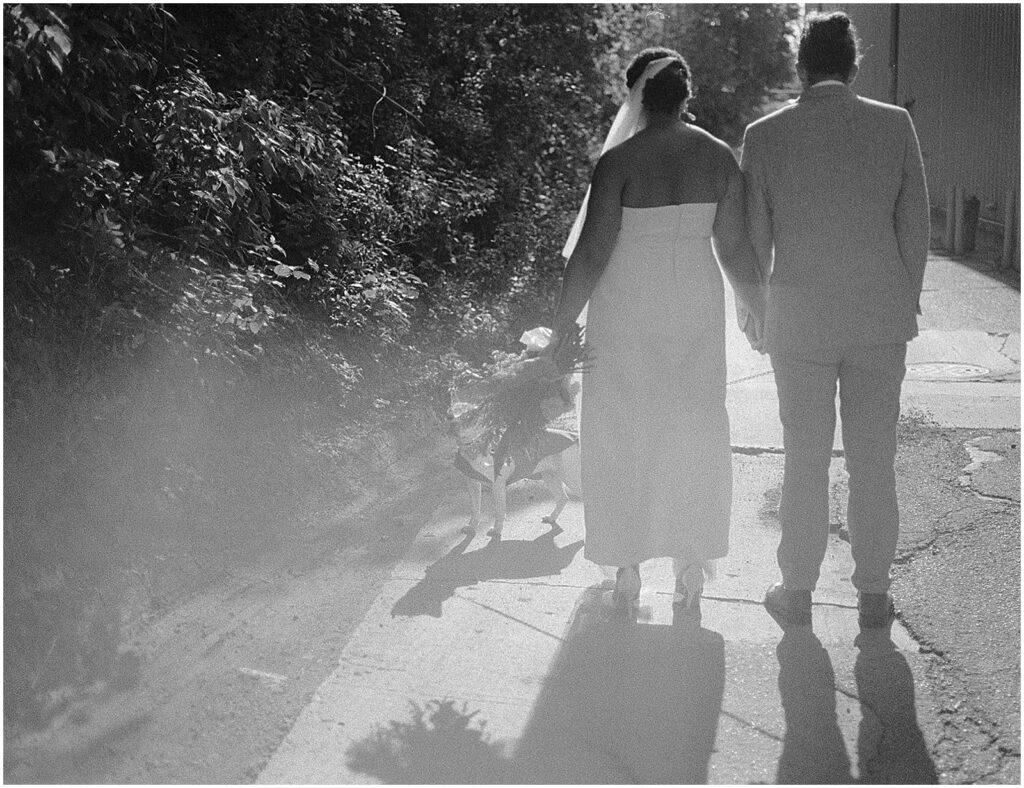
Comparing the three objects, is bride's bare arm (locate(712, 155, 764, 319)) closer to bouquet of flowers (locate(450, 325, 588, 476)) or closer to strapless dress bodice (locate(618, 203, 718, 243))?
strapless dress bodice (locate(618, 203, 718, 243))

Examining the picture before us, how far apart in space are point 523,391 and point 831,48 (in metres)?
1.76

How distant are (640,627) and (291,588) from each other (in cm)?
149

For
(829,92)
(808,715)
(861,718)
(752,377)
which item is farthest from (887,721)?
(752,377)

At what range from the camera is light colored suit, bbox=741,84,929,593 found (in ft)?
13.8

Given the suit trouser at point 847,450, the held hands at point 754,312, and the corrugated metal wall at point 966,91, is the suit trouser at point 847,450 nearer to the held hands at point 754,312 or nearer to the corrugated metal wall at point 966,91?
the held hands at point 754,312

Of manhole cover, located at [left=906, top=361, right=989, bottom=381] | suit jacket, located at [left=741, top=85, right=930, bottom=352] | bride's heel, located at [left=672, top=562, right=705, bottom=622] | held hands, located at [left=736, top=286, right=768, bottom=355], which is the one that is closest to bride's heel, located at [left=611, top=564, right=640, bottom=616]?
bride's heel, located at [left=672, top=562, right=705, bottom=622]

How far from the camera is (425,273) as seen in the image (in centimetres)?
938

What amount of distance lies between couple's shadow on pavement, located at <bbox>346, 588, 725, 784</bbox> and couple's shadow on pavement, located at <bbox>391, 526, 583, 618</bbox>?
2.41 feet

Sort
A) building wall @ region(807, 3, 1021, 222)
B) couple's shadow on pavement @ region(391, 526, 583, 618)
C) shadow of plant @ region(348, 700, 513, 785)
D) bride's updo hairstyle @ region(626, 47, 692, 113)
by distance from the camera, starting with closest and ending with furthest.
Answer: shadow of plant @ region(348, 700, 513, 785) < bride's updo hairstyle @ region(626, 47, 692, 113) < couple's shadow on pavement @ region(391, 526, 583, 618) < building wall @ region(807, 3, 1021, 222)

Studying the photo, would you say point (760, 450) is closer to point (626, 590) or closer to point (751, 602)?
point (751, 602)

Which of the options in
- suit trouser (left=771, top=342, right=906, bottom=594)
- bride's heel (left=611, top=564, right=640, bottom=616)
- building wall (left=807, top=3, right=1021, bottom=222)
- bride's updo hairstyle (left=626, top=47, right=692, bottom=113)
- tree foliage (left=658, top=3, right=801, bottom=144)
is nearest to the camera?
suit trouser (left=771, top=342, right=906, bottom=594)

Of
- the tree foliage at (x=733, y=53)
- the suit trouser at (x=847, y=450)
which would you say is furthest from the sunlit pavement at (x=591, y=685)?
the tree foliage at (x=733, y=53)

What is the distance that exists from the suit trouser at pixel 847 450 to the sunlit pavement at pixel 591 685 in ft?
0.97

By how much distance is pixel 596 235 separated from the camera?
4422 millimetres
